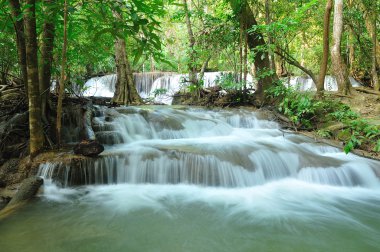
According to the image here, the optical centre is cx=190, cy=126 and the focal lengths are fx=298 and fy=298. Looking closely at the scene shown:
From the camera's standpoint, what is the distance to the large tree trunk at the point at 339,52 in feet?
28.8

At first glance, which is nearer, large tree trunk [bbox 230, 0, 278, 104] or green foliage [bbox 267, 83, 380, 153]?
green foliage [bbox 267, 83, 380, 153]

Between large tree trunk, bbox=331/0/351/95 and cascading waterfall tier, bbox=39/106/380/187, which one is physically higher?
large tree trunk, bbox=331/0/351/95

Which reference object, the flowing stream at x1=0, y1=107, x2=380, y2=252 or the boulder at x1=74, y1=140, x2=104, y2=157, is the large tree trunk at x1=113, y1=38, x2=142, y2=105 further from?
the boulder at x1=74, y1=140, x2=104, y2=157

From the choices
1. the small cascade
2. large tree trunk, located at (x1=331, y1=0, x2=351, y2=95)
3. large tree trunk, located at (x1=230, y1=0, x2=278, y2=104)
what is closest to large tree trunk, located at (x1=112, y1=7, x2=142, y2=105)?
the small cascade

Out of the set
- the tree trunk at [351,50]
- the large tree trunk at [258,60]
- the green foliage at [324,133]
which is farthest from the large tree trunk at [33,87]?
the tree trunk at [351,50]

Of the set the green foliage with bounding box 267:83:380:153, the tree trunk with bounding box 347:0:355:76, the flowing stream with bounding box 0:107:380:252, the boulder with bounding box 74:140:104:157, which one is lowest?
the flowing stream with bounding box 0:107:380:252

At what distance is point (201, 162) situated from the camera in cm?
517

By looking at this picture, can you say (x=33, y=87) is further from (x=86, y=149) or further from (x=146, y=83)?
(x=146, y=83)

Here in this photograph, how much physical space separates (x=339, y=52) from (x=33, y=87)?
27.1 ft

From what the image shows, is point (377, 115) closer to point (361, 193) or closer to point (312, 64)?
point (361, 193)

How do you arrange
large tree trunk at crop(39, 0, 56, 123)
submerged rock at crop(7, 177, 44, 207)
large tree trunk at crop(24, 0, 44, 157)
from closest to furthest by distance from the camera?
submerged rock at crop(7, 177, 44, 207), large tree trunk at crop(24, 0, 44, 157), large tree trunk at crop(39, 0, 56, 123)

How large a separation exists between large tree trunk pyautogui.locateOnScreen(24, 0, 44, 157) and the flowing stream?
51 centimetres

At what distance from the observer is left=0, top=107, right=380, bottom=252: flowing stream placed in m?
3.05

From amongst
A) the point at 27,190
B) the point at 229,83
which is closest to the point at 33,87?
the point at 27,190
